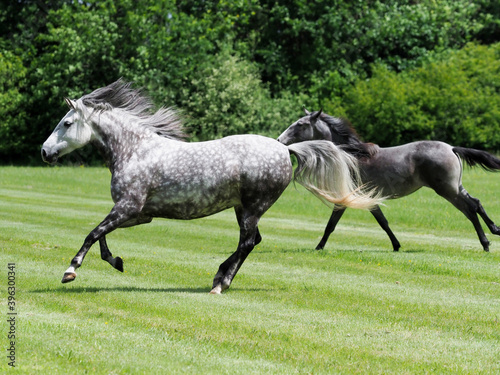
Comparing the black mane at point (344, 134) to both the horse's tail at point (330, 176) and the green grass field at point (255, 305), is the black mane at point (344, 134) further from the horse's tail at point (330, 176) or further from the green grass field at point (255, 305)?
the horse's tail at point (330, 176)

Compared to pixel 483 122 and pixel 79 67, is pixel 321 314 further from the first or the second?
pixel 483 122

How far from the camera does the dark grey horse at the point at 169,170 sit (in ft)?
29.8

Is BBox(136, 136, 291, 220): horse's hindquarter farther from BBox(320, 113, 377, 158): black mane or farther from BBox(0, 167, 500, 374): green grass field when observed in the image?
BBox(320, 113, 377, 158): black mane

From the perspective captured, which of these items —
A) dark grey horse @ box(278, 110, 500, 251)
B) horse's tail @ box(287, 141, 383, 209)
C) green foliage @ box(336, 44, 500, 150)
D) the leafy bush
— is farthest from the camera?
the leafy bush

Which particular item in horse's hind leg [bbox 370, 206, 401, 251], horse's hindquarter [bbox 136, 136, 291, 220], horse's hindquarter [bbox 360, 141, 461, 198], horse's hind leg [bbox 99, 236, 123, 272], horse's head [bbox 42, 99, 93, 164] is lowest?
horse's hind leg [bbox 370, 206, 401, 251]

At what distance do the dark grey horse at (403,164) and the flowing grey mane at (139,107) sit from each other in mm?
4014

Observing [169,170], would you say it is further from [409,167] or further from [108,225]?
[409,167]

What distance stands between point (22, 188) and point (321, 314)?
824 inches

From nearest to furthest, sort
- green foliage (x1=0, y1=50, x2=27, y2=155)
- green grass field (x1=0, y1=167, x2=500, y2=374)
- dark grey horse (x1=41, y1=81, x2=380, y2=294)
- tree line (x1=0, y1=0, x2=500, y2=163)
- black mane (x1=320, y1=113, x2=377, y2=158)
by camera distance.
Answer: green grass field (x1=0, y1=167, x2=500, y2=374) → dark grey horse (x1=41, y1=81, x2=380, y2=294) → black mane (x1=320, y1=113, x2=377, y2=158) → green foliage (x1=0, y1=50, x2=27, y2=155) → tree line (x1=0, y1=0, x2=500, y2=163)

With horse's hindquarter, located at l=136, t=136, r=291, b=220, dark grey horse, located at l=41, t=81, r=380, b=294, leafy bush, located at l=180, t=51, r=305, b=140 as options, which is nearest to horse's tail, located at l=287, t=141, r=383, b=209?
dark grey horse, located at l=41, t=81, r=380, b=294

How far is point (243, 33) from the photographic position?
4644cm

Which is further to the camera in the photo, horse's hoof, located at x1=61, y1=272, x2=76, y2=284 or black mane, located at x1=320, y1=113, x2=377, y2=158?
black mane, located at x1=320, y1=113, x2=377, y2=158

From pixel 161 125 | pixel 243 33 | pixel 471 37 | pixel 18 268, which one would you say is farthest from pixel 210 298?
pixel 471 37

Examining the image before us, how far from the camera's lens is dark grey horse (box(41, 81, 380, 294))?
9.08m
